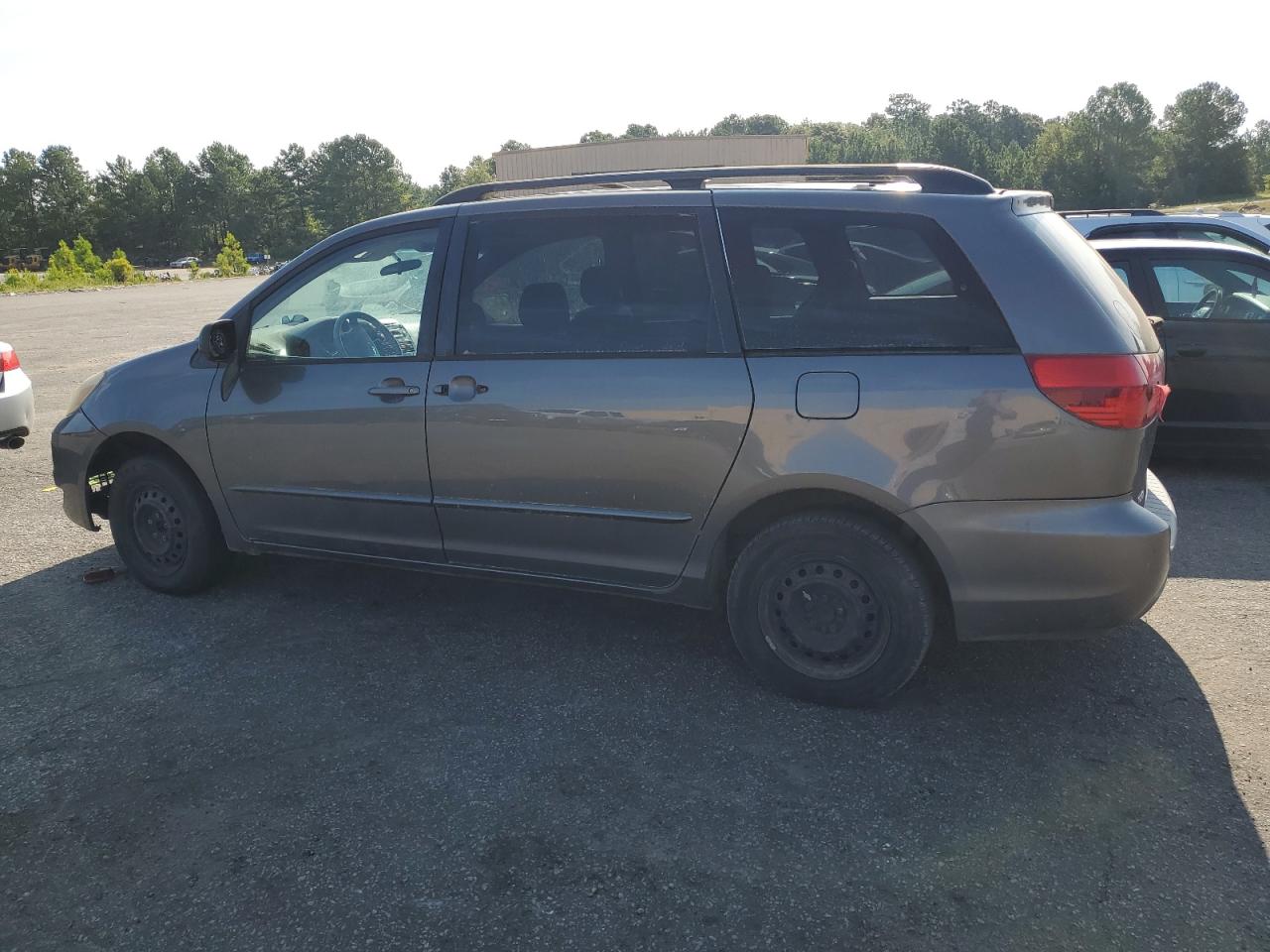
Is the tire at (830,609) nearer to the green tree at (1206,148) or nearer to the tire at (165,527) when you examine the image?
the tire at (165,527)

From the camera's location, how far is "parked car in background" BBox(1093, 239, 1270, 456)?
6645mm

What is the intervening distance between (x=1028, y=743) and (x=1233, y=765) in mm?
604

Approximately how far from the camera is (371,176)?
110375 mm

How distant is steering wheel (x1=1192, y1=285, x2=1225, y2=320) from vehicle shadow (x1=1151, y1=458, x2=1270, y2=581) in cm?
109

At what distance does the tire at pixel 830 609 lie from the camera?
11.6 ft

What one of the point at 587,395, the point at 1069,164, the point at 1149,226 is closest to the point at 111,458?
the point at 587,395

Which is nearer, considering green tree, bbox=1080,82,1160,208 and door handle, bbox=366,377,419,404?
door handle, bbox=366,377,419,404

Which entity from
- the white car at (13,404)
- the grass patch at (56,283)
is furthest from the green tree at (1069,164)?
the white car at (13,404)

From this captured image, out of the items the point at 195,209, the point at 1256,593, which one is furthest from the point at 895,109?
the point at 1256,593

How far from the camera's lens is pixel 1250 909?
8.39ft

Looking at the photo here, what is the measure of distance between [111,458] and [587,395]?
8.91 ft

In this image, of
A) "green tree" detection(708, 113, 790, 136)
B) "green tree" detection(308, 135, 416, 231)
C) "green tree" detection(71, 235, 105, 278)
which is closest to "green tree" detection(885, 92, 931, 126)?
"green tree" detection(708, 113, 790, 136)

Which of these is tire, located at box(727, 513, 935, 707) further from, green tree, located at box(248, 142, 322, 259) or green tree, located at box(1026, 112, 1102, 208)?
green tree, located at box(248, 142, 322, 259)

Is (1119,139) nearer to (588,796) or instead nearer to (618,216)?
(618,216)
